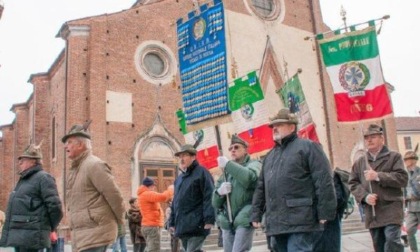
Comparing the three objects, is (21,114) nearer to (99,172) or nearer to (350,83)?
(350,83)

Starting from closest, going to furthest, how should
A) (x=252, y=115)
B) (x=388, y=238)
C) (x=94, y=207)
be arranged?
1. (x=94, y=207)
2. (x=388, y=238)
3. (x=252, y=115)

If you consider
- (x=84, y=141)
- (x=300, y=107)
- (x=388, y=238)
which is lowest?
(x=388, y=238)

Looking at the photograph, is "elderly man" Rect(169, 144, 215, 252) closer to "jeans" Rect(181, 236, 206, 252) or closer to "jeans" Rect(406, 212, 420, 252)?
"jeans" Rect(181, 236, 206, 252)

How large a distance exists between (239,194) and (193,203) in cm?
65

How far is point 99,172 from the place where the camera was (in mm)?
4848

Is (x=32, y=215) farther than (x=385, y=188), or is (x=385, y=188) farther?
(x=385, y=188)

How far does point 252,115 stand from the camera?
1168cm

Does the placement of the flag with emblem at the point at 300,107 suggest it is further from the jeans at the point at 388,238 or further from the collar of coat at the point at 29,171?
the collar of coat at the point at 29,171

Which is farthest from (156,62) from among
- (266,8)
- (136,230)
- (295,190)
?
(295,190)

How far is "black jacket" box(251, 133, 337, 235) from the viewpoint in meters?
4.51

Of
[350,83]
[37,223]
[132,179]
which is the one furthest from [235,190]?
[132,179]

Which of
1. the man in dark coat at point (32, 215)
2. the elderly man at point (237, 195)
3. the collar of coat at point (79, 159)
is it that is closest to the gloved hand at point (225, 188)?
the elderly man at point (237, 195)

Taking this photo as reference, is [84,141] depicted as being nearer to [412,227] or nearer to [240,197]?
[240,197]

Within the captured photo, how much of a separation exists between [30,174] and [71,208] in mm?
1309
